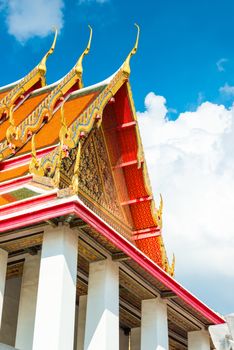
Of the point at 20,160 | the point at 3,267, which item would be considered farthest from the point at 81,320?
the point at 20,160

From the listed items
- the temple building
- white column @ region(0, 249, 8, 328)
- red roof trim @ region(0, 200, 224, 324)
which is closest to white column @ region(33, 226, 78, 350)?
the temple building

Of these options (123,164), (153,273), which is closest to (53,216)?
(153,273)

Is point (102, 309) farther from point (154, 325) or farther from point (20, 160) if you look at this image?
point (20, 160)

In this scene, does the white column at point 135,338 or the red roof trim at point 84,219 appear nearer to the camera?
the red roof trim at point 84,219

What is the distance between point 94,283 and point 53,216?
1266mm

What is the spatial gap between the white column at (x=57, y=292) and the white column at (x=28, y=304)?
35.5 inches

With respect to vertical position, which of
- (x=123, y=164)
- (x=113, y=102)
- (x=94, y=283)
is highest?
(x=113, y=102)

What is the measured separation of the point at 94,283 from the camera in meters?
7.86

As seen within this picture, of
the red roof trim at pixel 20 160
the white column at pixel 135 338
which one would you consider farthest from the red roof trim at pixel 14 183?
the white column at pixel 135 338

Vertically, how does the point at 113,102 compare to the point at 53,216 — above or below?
above

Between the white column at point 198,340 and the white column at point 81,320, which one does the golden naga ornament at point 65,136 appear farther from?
the white column at point 198,340

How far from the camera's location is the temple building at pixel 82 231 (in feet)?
23.4

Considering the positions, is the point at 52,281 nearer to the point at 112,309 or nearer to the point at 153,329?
the point at 112,309

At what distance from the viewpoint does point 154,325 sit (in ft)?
28.9
